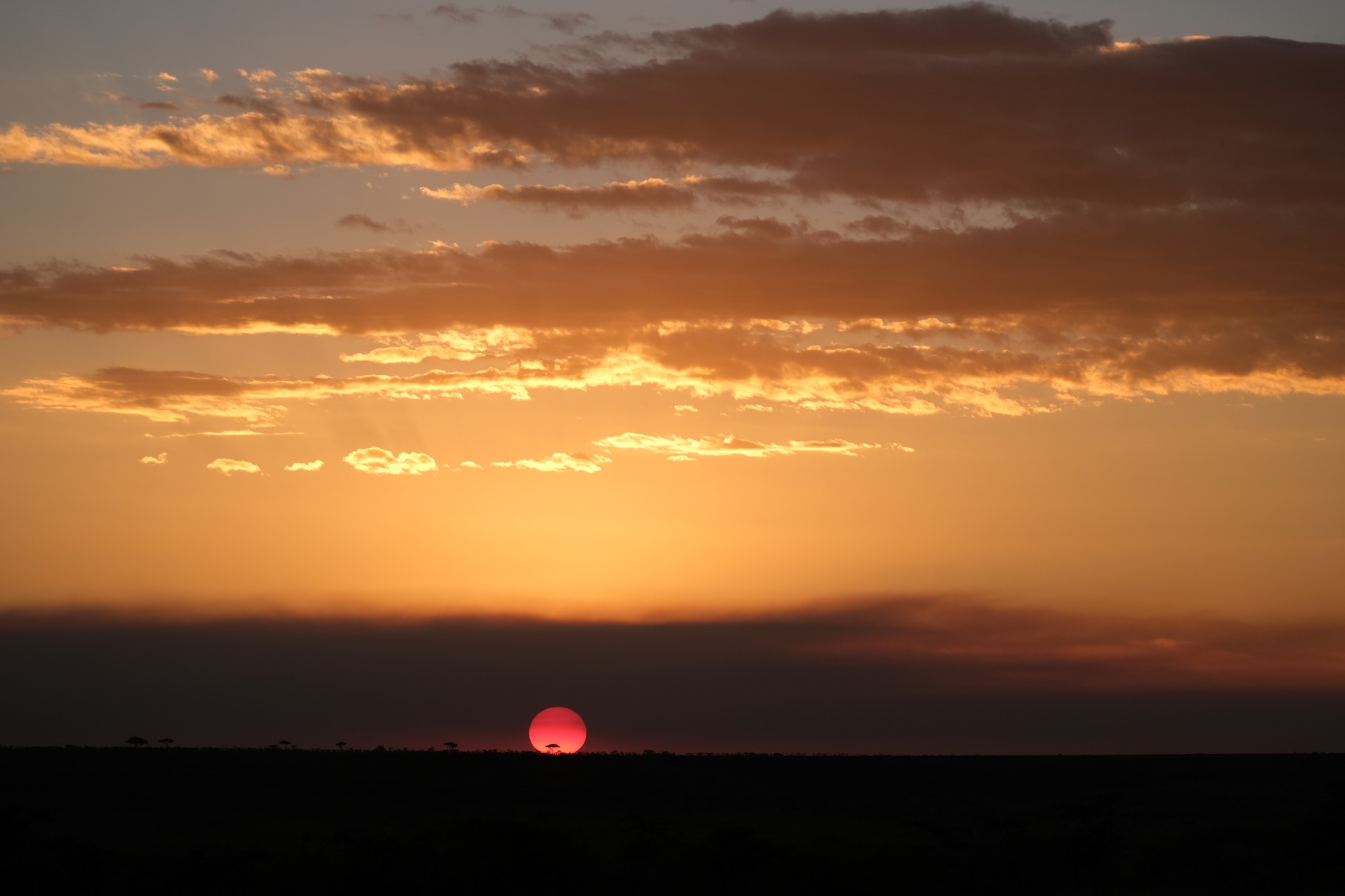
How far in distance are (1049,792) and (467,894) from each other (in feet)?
201

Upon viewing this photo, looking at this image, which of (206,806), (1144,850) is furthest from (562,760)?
(1144,850)

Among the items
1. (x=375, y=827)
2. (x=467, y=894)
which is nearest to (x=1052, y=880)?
(x=467, y=894)

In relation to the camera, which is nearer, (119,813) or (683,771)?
(119,813)

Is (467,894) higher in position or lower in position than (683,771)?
lower

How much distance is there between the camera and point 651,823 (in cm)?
4850

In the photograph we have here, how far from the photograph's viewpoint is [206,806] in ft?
243

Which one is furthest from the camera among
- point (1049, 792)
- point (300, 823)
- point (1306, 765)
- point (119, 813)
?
point (1306, 765)

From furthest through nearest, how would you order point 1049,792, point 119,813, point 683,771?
point 683,771, point 1049,792, point 119,813

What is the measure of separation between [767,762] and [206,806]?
49.6 metres

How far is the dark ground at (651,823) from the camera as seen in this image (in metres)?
A: 42.6

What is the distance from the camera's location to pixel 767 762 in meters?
108

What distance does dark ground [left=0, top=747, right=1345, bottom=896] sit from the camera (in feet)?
140

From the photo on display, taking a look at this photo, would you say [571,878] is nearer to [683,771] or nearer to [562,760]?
[683,771]

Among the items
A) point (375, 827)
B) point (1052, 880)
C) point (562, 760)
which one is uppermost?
point (562, 760)
